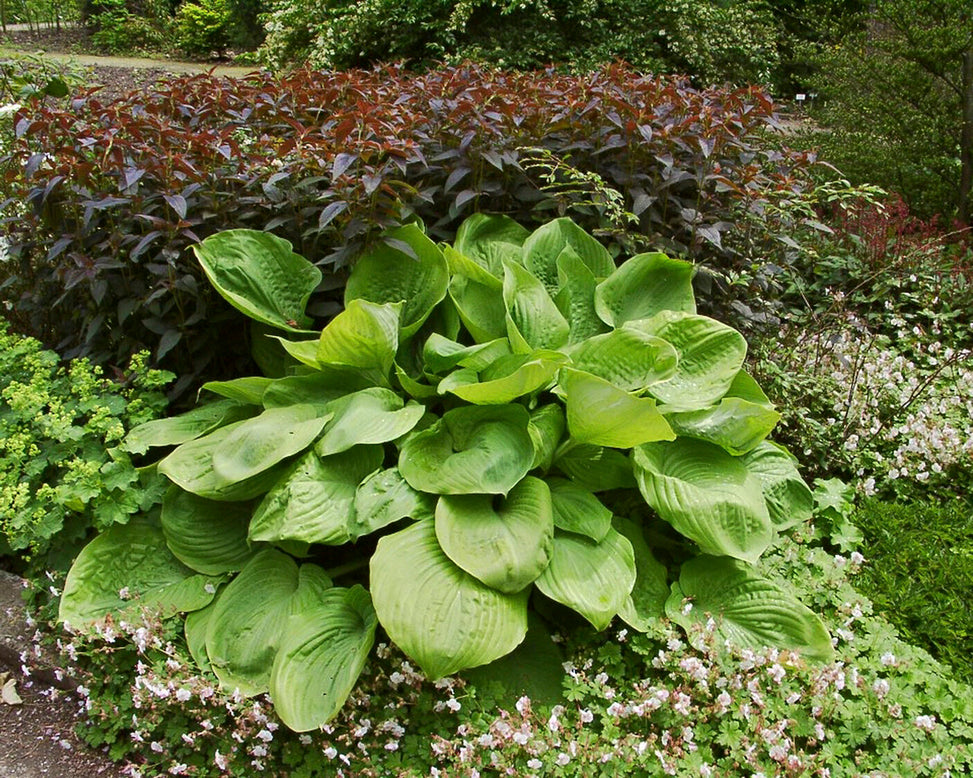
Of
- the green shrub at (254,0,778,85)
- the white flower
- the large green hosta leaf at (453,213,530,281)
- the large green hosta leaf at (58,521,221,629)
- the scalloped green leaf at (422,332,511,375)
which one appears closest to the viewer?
the white flower

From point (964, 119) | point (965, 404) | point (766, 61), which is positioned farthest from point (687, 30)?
point (965, 404)

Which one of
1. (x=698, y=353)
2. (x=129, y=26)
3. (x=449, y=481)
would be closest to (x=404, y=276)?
(x=449, y=481)

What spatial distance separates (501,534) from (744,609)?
0.71 metres

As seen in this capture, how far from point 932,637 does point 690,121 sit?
1.77 metres

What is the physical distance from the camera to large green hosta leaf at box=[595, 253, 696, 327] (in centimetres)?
275

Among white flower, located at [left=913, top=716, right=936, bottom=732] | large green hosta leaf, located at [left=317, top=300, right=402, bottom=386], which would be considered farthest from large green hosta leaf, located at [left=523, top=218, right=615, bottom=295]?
white flower, located at [left=913, top=716, right=936, bottom=732]

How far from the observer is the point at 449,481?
2.20m

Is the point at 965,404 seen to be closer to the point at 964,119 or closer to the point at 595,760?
the point at 595,760

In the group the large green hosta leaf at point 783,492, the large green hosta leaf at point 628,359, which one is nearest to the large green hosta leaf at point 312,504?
the large green hosta leaf at point 628,359

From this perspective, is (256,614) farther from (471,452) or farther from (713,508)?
(713,508)

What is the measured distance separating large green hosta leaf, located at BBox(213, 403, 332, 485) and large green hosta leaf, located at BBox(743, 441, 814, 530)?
4.39 ft

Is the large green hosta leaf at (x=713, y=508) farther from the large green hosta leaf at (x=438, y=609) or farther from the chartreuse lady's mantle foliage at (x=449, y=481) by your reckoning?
the large green hosta leaf at (x=438, y=609)

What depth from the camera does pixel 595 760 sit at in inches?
75.6

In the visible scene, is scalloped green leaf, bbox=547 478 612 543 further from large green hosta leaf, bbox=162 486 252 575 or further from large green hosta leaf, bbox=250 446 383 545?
large green hosta leaf, bbox=162 486 252 575
